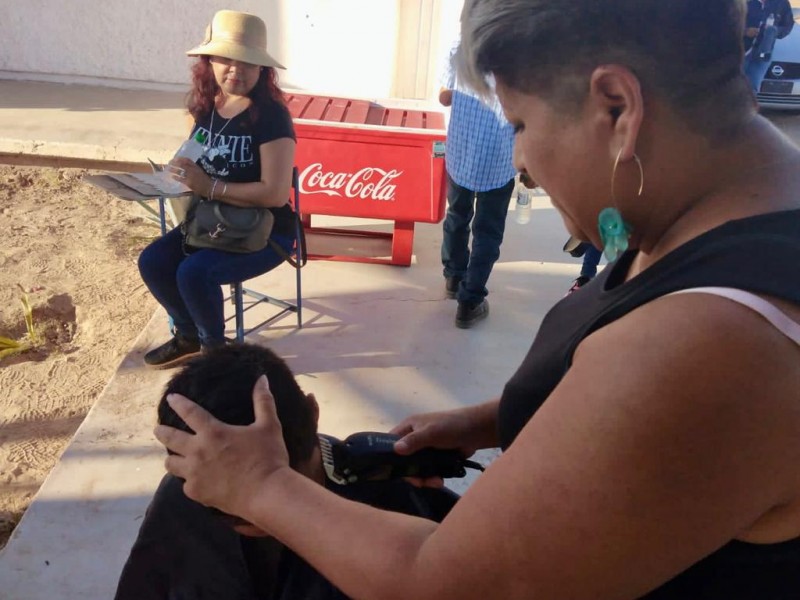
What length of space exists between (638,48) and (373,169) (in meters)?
3.49

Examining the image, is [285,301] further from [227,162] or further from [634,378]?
[634,378]

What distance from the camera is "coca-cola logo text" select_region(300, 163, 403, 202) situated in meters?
4.21

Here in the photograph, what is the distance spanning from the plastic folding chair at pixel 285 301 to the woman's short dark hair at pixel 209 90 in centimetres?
35

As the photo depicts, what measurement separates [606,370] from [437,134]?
140 inches

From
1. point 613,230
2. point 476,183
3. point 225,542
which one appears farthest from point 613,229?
point 476,183

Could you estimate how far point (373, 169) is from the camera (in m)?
4.21

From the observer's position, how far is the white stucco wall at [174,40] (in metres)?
6.82

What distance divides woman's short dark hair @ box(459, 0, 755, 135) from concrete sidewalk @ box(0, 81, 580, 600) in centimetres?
206

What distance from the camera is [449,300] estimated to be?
13.5 ft

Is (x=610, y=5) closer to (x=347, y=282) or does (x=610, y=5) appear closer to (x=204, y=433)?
(x=204, y=433)

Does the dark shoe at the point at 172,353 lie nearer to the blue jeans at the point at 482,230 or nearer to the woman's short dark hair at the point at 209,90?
the woman's short dark hair at the point at 209,90

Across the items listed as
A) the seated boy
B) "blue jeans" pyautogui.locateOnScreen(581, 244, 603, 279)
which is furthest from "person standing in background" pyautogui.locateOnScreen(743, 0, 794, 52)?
the seated boy

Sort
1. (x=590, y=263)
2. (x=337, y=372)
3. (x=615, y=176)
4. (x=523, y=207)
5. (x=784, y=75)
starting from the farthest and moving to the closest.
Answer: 1. (x=784, y=75)
2. (x=523, y=207)
3. (x=590, y=263)
4. (x=337, y=372)
5. (x=615, y=176)

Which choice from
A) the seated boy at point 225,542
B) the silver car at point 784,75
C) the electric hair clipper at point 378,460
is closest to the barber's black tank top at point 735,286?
the electric hair clipper at point 378,460
